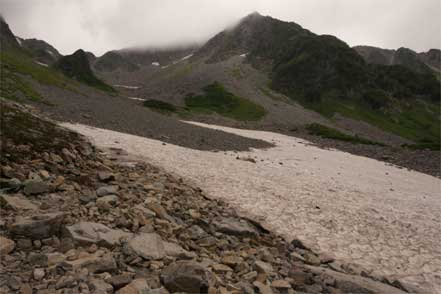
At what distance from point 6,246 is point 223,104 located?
13607 cm

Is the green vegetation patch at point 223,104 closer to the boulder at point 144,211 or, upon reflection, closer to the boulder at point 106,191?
the boulder at point 106,191

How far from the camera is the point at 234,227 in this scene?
45.3 ft

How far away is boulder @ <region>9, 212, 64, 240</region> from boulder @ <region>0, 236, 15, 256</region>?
480 millimetres

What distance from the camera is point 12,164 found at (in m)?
13.8

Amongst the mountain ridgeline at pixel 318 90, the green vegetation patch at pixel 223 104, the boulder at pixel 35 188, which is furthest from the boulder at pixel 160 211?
the mountain ridgeline at pixel 318 90

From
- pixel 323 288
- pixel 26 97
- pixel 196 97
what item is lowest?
pixel 323 288

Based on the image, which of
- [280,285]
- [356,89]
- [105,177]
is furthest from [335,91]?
[280,285]

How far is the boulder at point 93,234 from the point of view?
9.56 metres

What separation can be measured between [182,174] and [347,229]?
11.1m

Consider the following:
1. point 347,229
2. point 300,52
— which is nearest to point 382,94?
point 300,52

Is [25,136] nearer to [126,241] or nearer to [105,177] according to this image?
[105,177]

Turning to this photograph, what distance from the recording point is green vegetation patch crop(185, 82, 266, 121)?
12081cm

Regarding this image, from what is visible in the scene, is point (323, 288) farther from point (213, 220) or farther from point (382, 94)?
point (382, 94)

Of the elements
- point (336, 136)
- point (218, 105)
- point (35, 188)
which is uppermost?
point (218, 105)
